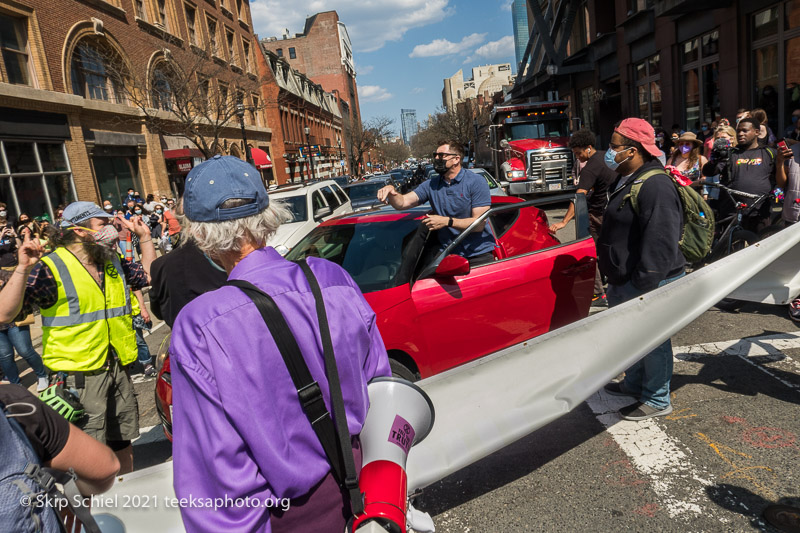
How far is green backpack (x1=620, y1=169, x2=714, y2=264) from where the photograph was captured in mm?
3439

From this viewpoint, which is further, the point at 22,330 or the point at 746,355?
the point at 22,330

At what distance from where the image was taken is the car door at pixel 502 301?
3789 mm

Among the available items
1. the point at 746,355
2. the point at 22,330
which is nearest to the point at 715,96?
the point at 746,355

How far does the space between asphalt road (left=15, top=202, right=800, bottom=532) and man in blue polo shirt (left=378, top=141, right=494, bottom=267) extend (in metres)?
1.57

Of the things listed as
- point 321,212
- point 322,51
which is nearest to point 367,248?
point 321,212

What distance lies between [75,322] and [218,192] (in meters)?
2.39

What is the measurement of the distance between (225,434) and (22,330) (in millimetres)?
5898

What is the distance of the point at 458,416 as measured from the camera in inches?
113

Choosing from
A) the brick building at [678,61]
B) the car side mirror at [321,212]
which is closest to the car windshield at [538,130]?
the brick building at [678,61]

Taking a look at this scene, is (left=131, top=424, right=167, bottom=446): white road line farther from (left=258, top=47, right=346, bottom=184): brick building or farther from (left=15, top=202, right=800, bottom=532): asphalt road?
(left=258, top=47, right=346, bottom=184): brick building

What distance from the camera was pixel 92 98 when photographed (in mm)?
20297

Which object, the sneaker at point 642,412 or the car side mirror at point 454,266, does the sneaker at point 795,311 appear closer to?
the sneaker at point 642,412

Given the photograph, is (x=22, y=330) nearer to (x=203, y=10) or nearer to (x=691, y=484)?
(x=691, y=484)

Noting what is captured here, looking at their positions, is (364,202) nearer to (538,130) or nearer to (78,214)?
(538,130)
